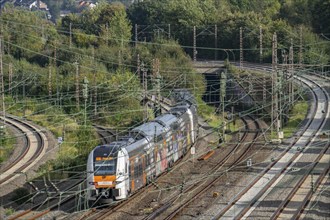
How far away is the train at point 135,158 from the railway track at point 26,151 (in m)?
5.39

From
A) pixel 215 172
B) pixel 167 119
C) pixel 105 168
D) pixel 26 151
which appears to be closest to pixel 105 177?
pixel 105 168

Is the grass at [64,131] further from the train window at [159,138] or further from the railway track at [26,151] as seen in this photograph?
the train window at [159,138]

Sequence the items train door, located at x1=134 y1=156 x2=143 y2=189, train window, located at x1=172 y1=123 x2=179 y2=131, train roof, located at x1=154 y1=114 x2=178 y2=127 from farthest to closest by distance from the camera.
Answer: train window, located at x1=172 y1=123 x2=179 y2=131 < train roof, located at x1=154 y1=114 x2=178 y2=127 < train door, located at x1=134 y1=156 x2=143 y2=189

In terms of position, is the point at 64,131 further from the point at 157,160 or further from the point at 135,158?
the point at 135,158

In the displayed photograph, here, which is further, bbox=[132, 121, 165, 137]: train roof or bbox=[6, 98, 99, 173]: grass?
bbox=[6, 98, 99, 173]: grass

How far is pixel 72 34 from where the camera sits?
72.4 meters

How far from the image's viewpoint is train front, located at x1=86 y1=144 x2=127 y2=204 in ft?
68.4

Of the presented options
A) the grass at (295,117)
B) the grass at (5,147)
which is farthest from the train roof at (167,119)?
the grass at (295,117)

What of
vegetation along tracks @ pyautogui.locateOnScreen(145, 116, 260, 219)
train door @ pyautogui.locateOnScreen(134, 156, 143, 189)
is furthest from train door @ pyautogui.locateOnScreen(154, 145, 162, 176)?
train door @ pyautogui.locateOnScreen(134, 156, 143, 189)

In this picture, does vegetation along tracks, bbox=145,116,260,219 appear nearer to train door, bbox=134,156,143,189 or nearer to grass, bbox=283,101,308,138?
train door, bbox=134,156,143,189

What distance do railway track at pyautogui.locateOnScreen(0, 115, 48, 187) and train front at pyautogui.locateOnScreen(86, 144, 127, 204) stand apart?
5564mm

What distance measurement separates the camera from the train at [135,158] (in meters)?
20.9

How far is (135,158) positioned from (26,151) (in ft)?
37.6

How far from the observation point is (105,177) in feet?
68.5
